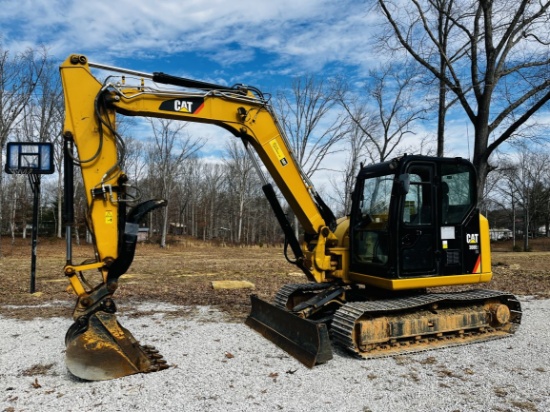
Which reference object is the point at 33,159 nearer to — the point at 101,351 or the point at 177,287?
the point at 177,287

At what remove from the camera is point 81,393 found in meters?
4.51

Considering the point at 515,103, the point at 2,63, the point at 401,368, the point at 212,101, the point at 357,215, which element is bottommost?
the point at 401,368

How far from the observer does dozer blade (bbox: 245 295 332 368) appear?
545cm

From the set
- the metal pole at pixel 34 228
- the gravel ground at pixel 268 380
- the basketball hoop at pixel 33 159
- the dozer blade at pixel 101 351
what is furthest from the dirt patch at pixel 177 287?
the dozer blade at pixel 101 351

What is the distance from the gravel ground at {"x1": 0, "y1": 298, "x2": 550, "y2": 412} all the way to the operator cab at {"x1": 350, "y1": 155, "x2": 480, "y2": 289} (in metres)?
1.27

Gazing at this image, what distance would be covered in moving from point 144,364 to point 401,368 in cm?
315

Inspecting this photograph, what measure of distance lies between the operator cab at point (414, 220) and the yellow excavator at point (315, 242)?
2 cm

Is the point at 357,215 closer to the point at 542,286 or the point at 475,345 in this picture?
the point at 475,345

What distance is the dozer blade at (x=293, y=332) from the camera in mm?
5453

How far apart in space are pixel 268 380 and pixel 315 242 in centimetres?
256

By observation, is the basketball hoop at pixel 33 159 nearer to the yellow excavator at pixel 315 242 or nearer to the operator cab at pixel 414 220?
the yellow excavator at pixel 315 242

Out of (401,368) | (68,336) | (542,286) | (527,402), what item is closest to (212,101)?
(68,336)

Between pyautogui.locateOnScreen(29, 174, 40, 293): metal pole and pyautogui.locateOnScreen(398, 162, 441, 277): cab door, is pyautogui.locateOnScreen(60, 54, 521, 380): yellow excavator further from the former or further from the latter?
pyautogui.locateOnScreen(29, 174, 40, 293): metal pole

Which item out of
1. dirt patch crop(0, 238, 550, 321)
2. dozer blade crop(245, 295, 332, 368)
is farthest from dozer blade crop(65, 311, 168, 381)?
dirt patch crop(0, 238, 550, 321)
